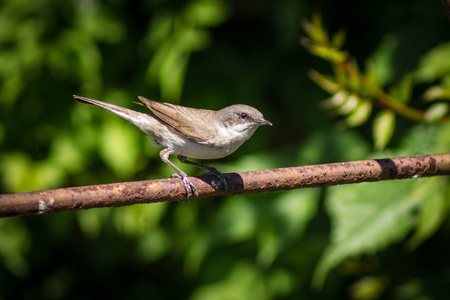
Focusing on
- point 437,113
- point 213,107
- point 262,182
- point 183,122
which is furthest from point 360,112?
point 213,107

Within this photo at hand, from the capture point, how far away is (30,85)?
3666mm

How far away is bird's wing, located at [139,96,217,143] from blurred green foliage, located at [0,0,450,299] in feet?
1.92

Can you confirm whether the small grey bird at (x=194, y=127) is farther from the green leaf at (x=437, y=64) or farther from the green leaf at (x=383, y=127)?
the green leaf at (x=437, y=64)

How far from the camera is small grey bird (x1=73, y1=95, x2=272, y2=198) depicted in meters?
2.82

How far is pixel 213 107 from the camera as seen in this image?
3768 mm

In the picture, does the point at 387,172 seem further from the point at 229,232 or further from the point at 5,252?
the point at 5,252

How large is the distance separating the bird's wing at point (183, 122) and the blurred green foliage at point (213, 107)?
584 millimetres

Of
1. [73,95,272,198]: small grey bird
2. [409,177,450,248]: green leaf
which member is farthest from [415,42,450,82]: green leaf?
[73,95,272,198]: small grey bird

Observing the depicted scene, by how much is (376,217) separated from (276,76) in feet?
5.53

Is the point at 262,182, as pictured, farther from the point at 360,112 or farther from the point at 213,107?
the point at 213,107

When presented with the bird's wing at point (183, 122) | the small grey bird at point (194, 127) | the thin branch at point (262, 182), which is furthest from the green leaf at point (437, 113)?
the bird's wing at point (183, 122)

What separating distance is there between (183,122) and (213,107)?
3.06 feet

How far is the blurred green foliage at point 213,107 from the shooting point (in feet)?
11.3

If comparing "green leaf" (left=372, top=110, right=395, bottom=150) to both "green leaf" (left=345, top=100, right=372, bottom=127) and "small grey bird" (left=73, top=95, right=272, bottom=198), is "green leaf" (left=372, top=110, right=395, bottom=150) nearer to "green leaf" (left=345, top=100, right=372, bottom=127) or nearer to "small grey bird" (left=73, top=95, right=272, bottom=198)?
"green leaf" (left=345, top=100, right=372, bottom=127)
